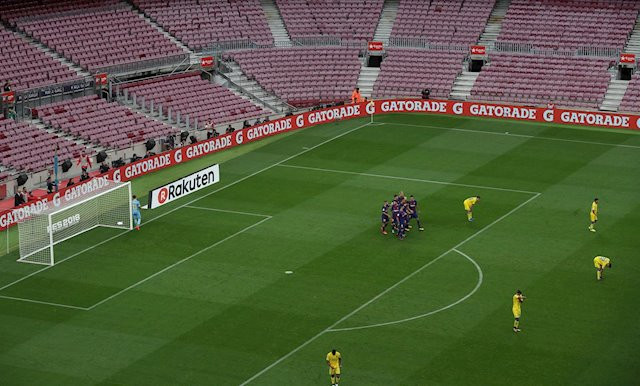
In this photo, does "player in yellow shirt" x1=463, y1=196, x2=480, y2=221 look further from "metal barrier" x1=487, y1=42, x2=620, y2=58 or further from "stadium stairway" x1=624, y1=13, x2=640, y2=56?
"stadium stairway" x1=624, y1=13, x2=640, y2=56

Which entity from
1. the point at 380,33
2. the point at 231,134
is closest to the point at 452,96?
the point at 380,33

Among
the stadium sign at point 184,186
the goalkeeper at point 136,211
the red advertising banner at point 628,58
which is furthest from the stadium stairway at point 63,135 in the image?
the red advertising banner at point 628,58

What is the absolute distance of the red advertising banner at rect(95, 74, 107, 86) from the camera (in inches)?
2761

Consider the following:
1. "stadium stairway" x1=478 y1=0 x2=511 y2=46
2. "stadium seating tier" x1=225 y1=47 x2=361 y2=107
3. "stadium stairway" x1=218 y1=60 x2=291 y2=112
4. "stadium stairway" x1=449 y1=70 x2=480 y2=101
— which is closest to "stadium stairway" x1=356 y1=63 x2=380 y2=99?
"stadium seating tier" x1=225 y1=47 x2=361 y2=107

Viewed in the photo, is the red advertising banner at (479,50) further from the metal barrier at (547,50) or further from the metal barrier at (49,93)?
the metal barrier at (49,93)

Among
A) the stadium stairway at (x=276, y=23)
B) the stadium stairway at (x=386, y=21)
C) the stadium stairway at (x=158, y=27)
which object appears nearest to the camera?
the stadium stairway at (x=158, y=27)

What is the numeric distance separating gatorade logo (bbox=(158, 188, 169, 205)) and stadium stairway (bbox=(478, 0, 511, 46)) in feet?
116

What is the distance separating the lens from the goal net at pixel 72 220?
4859cm

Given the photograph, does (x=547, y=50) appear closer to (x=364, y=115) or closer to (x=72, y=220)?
(x=364, y=115)

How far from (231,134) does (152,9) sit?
59.8ft

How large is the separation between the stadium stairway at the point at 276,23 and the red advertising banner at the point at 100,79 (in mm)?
17504

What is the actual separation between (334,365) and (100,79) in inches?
1565

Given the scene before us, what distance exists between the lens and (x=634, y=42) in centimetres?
7888

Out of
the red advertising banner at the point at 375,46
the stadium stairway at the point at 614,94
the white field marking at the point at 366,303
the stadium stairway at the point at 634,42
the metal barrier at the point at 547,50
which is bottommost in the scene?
the white field marking at the point at 366,303
